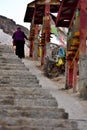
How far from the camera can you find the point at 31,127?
673 centimetres

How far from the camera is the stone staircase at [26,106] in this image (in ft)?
22.5

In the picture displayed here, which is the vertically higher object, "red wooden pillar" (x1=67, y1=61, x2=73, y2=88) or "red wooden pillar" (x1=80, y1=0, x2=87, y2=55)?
"red wooden pillar" (x1=80, y1=0, x2=87, y2=55)

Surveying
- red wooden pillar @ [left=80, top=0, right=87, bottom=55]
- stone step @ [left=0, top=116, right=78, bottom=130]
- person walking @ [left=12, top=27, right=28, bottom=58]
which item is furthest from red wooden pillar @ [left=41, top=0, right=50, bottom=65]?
stone step @ [left=0, top=116, right=78, bottom=130]

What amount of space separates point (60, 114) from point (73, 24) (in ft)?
33.6

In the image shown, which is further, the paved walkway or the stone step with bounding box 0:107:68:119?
the paved walkway

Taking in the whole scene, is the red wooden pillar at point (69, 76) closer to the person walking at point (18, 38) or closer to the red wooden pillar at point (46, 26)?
the person walking at point (18, 38)

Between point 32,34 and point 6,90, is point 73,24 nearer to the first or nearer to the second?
point 6,90

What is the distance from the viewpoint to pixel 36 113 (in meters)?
7.28

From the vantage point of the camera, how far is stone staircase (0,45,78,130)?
686 centimetres

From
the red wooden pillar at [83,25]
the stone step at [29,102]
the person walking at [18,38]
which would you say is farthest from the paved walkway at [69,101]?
the person walking at [18,38]

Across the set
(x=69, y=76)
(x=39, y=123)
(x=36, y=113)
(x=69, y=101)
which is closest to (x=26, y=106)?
(x=36, y=113)

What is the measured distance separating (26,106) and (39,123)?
0.69 m

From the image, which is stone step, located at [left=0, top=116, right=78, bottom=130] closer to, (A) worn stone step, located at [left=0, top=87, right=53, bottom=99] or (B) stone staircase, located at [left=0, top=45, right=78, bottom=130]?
(B) stone staircase, located at [left=0, top=45, right=78, bottom=130]

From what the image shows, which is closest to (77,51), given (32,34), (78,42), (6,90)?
(78,42)
